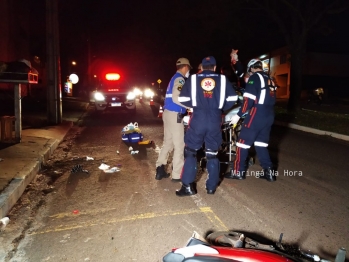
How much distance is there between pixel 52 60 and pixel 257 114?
9.72m

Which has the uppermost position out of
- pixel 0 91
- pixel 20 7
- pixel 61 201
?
pixel 20 7

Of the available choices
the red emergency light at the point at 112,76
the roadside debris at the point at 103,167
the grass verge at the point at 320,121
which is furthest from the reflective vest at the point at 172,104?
the red emergency light at the point at 112,76

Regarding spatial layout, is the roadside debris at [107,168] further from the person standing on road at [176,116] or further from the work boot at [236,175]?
the work boot at [236,175]

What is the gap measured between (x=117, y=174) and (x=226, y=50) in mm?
22506

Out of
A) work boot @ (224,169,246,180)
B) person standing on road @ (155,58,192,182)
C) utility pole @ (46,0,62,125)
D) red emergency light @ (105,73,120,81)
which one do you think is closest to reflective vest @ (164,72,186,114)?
person standing on road @ (155,58,192,182)

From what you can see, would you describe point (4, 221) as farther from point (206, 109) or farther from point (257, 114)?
point (257, 114)

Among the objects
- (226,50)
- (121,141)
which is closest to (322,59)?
(226,50)

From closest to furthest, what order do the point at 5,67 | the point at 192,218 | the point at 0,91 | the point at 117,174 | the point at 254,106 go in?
the point at 192,218, the point at 254,106, the point at 117,174, the point at 5,67, the point at 0,91

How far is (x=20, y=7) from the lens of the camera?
28.2 meters

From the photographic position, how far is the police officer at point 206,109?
5125 mm

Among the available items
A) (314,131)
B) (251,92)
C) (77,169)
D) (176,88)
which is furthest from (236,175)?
(314,131)

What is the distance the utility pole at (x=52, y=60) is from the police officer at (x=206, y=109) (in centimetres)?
940

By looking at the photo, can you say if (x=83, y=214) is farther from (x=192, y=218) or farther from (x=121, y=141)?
(x=121, y=141)

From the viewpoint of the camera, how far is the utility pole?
1311 centimetres
